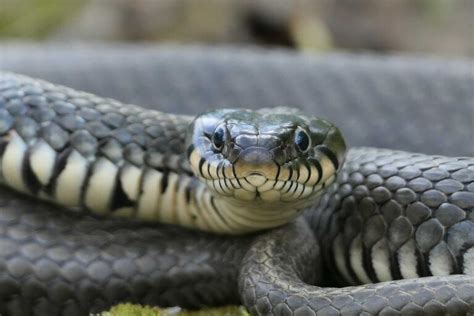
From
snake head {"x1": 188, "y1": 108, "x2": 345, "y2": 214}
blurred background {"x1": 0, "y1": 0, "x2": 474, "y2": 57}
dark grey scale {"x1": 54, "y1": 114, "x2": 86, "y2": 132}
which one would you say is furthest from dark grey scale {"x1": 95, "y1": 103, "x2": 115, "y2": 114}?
blurred background {"x1": 0, "y1": 0, "x2": 474, "y2": 57}

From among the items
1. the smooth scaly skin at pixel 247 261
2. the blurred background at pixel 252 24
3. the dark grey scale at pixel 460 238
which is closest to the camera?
the smooth scaly skin at pixel 247 261

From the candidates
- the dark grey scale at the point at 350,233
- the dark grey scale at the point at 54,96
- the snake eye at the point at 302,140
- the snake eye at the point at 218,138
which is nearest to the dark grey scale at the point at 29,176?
the dark grey scale at the point at 54,96

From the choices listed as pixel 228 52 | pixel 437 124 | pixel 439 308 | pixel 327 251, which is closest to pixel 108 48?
pixel 228 52

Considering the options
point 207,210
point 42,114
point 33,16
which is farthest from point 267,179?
point 33,16

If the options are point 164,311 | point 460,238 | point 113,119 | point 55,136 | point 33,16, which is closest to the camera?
point 460,238

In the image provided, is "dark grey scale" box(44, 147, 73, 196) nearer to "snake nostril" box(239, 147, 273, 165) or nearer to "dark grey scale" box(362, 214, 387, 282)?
"snake nostril" box(239, 147, 273, 165)

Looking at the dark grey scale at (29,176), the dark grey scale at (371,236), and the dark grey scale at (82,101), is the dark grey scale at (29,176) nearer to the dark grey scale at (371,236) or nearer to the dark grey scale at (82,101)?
the dark grey scale at (82,101)

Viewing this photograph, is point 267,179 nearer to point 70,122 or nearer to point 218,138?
point 218,138
